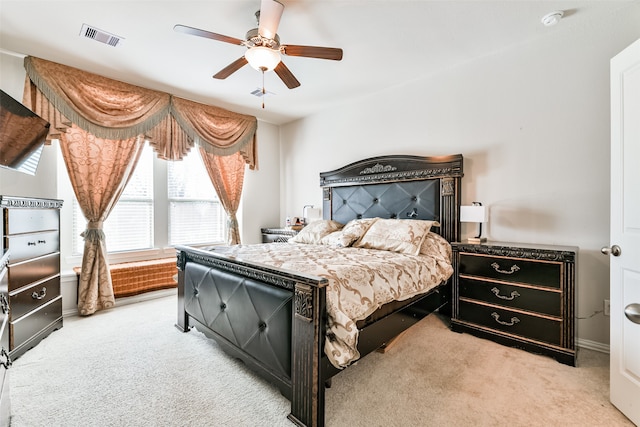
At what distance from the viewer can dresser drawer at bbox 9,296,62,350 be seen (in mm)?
2145

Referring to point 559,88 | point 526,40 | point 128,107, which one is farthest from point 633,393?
point 128,107

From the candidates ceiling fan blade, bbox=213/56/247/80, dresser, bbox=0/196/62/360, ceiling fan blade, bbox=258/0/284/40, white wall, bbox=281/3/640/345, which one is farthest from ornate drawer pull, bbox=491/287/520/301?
dresser, bbox=0/196/62/360

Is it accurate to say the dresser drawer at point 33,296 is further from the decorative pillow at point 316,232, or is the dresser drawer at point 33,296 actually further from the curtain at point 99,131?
the decorative pillow at point 316,232

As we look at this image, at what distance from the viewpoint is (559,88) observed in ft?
8.06

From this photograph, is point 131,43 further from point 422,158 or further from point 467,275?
point 467,275

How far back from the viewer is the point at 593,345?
230cm

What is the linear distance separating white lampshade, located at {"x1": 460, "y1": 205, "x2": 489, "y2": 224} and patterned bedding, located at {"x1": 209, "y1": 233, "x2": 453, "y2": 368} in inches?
13.0

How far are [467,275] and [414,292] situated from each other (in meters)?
0.70

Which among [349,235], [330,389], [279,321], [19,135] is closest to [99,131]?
[19,135]

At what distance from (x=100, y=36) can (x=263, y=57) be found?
63.0 inches

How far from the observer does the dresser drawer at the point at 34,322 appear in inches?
84.4

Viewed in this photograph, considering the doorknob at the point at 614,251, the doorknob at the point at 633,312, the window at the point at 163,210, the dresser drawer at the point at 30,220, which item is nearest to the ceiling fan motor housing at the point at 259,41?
the dresser drawer at the point at 30,220

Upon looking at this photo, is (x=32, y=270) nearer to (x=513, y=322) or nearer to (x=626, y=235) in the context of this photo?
(x=513, y=322)

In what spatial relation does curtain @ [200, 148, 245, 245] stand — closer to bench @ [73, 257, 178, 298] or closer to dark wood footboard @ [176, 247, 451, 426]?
bench @ [73, 257, 178, 298]
